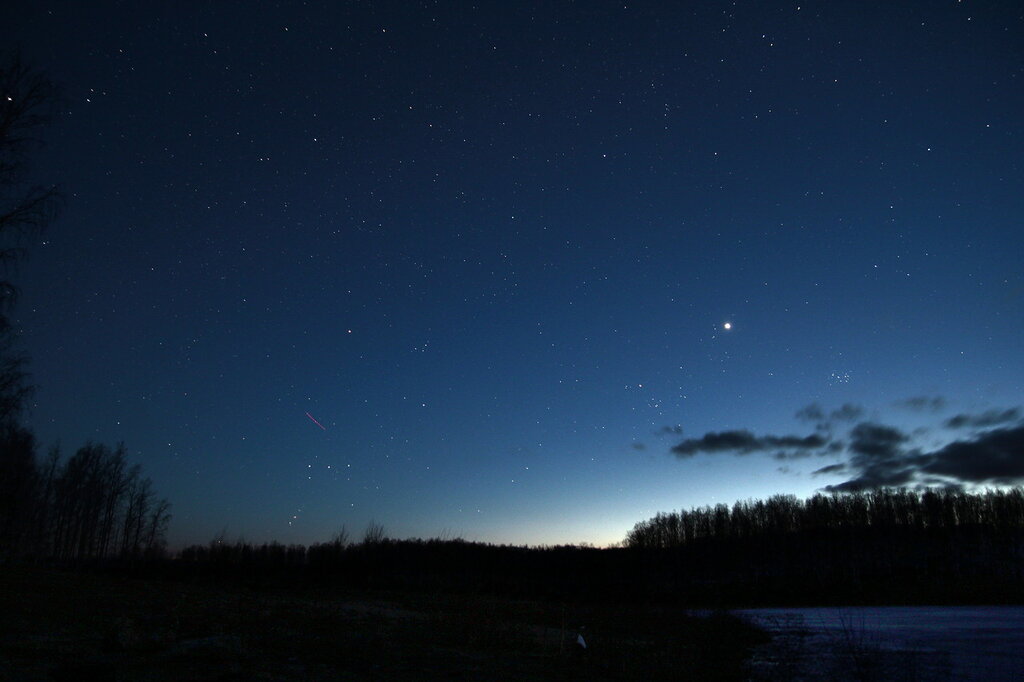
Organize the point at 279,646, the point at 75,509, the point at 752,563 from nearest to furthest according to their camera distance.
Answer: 1. the point at 279,646
2. the point at 75,509
3. the point at 752,563

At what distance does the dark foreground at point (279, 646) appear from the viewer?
13.9 meters

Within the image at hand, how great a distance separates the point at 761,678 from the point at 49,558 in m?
95.8

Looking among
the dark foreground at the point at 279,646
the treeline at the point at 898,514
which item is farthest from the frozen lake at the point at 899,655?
the treeline at the point at 898,514

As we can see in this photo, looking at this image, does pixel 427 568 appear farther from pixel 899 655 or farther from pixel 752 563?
pixel 899 655

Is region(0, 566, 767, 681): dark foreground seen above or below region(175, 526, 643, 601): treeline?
above

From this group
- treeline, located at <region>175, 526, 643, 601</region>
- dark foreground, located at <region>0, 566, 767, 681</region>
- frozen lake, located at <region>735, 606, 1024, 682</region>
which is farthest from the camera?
treeline, located at <region>175, 526, 643, 601</region>

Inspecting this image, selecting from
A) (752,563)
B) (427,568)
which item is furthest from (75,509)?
(752,563)

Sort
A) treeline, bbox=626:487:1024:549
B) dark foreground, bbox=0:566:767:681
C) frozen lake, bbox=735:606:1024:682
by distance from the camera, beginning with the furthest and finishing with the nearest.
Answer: treeline, bbox=626:487:1024:549, frozen lake, bbox=735:606:1024:682, dark foreground, bbox=0:566:767:681

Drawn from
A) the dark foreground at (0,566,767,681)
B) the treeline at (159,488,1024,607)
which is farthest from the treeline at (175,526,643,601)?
the dark foreground at (0,566,767,681)

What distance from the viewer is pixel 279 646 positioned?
61.9 ft

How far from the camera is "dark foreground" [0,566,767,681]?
45.7 ft

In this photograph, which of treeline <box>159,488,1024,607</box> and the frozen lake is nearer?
the frozen lake

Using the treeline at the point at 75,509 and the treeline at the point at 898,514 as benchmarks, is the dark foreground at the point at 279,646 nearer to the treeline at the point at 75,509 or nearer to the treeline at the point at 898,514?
the treeline at the point at 75,509

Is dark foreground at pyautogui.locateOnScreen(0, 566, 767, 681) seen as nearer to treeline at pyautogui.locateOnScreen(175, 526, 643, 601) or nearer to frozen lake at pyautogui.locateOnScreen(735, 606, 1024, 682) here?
frozen lake at pyautogui.locateOnScreen(735, 606, 1024, 682)
